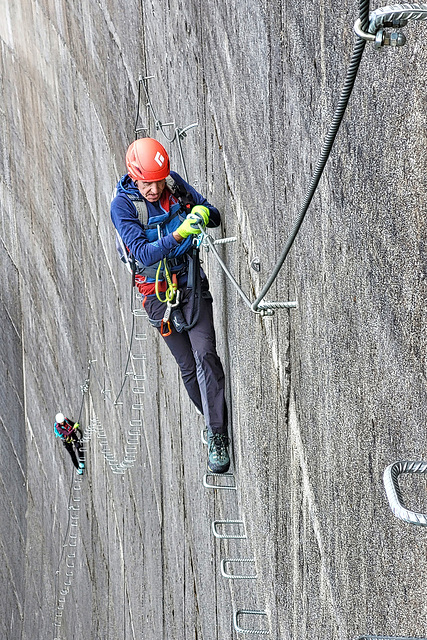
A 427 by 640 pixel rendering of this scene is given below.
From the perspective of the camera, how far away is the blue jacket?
357 cm

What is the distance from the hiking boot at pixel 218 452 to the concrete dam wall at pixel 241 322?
0.12 metres

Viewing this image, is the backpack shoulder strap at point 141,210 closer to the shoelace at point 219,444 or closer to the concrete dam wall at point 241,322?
the concrete dam wall at point 241,322

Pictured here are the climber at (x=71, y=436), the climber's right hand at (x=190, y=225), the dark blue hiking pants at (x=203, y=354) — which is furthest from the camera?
the climber at (x=71, y=436)

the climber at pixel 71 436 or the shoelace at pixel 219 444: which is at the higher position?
the shoelace at pixel 219 444

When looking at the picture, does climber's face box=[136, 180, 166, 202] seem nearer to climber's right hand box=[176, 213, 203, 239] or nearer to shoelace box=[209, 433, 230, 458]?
climber's right hand box=[176, 213, 203, 239]

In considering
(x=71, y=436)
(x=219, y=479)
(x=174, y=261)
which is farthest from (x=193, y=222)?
(x=71, y=436)

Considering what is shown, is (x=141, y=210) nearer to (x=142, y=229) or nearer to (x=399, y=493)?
(x=142, y=229)

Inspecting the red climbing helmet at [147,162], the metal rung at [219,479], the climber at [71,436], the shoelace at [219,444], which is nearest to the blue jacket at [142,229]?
the red climbing helmet at [147,162]

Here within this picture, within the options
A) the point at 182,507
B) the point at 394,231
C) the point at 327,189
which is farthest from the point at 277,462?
the point at 182,507

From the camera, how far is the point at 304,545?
8.59 ft

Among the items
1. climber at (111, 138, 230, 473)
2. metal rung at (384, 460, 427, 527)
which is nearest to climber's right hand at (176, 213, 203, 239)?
climber at (111, 138, 230, 473)

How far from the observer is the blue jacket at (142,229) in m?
3.57

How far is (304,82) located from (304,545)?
1.38m

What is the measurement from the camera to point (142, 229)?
3697 mm
